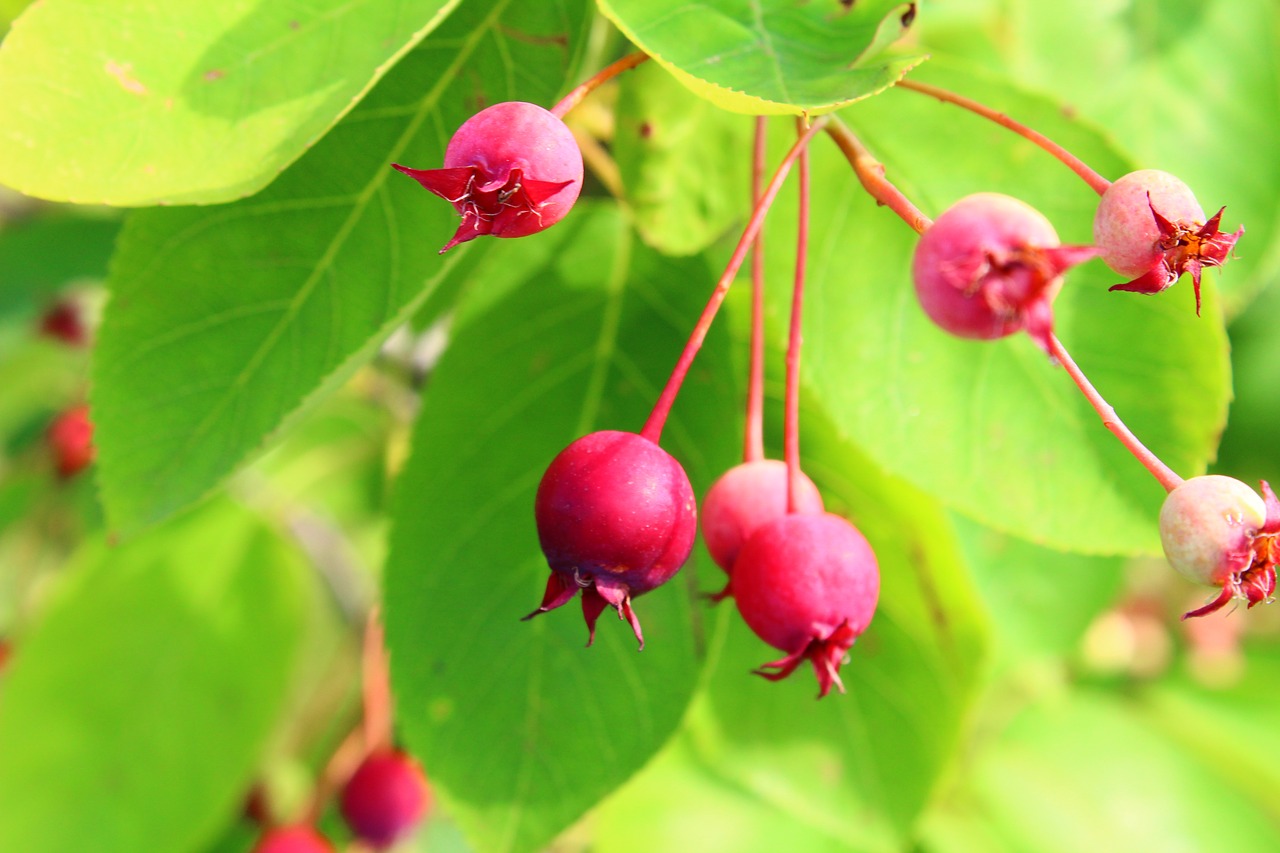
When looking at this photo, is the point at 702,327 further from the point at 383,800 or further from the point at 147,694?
the point at 147,694

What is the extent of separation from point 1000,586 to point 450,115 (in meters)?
0.84

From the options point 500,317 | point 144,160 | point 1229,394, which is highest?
point 1229,394

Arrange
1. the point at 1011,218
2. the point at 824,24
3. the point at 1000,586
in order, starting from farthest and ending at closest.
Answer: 1. the point at 1000,586
2. the point at 824,24
3. the point at 1011,218

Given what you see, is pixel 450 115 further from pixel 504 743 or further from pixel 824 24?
pixel 504 743

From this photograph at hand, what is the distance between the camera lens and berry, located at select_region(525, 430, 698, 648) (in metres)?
0.55

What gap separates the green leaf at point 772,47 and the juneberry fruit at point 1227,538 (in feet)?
0.86

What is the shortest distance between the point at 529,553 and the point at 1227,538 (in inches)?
20.7

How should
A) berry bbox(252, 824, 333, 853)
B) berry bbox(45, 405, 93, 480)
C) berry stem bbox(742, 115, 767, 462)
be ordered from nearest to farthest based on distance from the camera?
berry stem bbox(742, 115, 767, 462), berry bbox(252, 824, 333, 853), berry bbox(45, 405, 93, 480)

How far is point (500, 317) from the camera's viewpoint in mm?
940

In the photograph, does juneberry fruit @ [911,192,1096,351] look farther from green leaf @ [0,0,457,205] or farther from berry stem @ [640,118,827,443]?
green leaf @ [0,0,457,205]

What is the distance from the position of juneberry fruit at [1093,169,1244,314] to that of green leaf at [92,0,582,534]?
1.23 ft

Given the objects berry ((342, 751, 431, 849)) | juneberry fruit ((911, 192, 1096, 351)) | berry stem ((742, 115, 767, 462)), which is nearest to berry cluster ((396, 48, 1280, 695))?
juneberry fruit ((911, 192, 1096, 351))

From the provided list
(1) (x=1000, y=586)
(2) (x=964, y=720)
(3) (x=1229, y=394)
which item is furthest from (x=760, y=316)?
(1) (x=1000, y=586)

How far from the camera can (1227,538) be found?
0.53 meters
